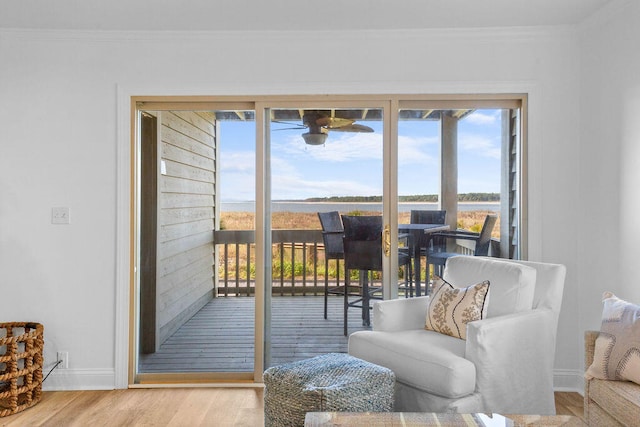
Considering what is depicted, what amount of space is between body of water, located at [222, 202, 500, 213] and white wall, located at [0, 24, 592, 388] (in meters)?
0.37

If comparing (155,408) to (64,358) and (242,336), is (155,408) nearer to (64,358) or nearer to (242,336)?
(242,336)

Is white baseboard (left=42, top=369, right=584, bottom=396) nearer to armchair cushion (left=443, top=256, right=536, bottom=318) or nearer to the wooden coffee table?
armchair cushion (left=443, top=256, right=536, bottom=318)

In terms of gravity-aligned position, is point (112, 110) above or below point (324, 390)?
above

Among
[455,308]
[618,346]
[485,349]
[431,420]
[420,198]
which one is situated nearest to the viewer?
[431,420]

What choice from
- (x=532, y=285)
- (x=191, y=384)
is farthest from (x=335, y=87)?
(x=191, y=384)

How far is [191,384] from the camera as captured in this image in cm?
347

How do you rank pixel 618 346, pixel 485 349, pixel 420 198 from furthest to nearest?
pixel 420 198, pixel 485 349, pixel 618 346

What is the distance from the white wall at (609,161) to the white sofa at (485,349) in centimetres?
51

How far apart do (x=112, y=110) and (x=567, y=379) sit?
367 cm

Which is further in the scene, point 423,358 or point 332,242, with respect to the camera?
point 332,242

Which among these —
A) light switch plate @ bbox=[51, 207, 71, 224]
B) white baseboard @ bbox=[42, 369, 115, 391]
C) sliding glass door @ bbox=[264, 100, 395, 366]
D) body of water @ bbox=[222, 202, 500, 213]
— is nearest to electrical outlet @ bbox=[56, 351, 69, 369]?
white baseboard @ bbox=[42, 369, 115, 391]

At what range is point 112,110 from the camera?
3.46 meters

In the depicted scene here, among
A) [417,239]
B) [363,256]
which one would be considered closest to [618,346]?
[417,239]

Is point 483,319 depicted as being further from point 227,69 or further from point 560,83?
point 227,69
